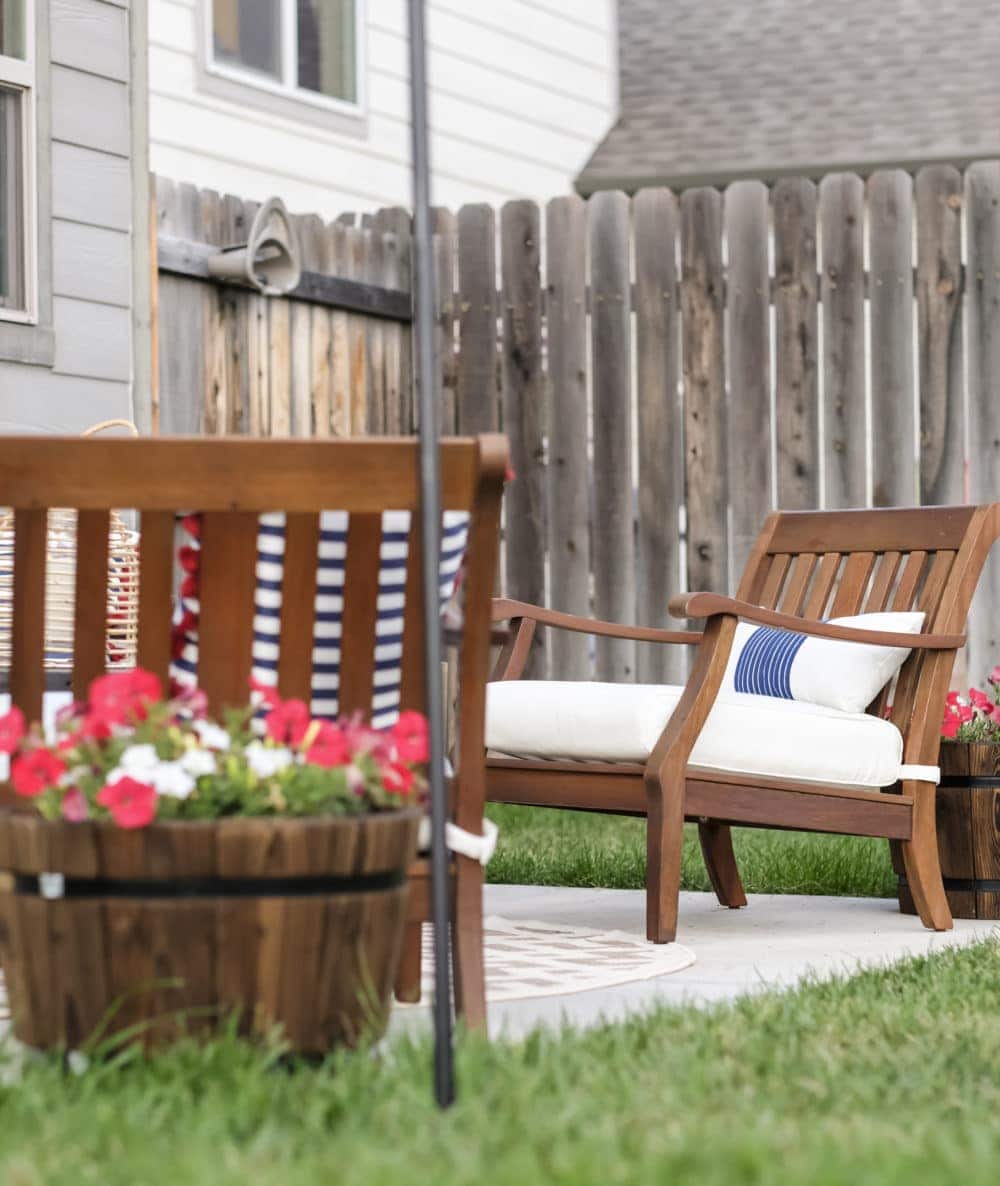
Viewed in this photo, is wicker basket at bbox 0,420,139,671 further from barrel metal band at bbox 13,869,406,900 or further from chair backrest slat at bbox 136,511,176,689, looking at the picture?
barrel metal band at bbox 13,869,406,900

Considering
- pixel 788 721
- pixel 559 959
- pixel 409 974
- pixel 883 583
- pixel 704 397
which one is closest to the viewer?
pixel 409 974

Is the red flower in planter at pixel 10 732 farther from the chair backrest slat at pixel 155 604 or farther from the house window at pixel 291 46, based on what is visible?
the house window at pixel 291 46

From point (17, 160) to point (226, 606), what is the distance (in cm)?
296

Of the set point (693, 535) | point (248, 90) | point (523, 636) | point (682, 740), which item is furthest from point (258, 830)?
point (248, 90)

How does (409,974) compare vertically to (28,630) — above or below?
below

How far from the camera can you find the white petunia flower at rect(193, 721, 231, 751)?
2221mm

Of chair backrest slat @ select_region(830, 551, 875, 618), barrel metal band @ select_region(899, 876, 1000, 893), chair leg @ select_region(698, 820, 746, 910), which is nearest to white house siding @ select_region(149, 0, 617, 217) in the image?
chair backrest slat @ select_region(830, 551, 875, 618)

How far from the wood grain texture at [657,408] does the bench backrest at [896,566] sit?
1.83 metres

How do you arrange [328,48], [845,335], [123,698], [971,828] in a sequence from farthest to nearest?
1. [328,48]
2. [845,335]
3. [971,828]
4. [123,698]

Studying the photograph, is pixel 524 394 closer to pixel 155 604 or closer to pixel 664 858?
pixel 664 858

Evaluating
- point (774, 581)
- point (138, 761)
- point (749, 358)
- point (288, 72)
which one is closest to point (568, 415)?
point (749, 358)

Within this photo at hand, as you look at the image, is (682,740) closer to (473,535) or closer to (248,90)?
(473,535)

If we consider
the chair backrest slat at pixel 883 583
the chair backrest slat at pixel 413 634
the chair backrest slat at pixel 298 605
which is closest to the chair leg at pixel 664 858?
the chair backrest slat at pixel 883 583

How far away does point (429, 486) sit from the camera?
2205 mm
